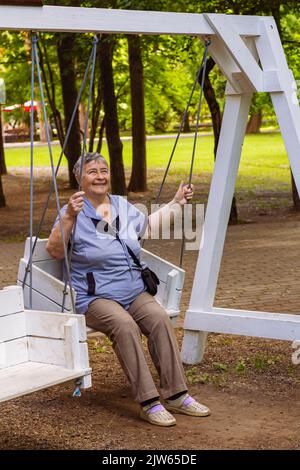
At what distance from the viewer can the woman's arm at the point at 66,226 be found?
537cm

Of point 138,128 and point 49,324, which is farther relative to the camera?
point 138,128

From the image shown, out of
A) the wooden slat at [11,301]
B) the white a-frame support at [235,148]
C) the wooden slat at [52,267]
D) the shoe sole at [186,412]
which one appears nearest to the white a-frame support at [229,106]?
the white a-frame support at [235,148]

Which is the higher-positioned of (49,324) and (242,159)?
(49,324)

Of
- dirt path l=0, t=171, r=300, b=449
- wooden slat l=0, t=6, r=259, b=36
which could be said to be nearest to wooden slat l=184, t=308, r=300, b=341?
dirt path l=0, t=171, r=300, b=449

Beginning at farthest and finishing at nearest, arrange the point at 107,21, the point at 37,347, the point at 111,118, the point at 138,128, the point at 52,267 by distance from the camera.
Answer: the point at 138,128 → the point at 111,118 → the point at 52,267 → the point at 107,21 → the point at 37,347

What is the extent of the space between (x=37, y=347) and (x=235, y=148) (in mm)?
2185

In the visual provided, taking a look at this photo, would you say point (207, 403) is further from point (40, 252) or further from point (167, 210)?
point (40, 252)

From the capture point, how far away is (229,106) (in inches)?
265

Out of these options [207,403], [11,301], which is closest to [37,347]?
[11,301]

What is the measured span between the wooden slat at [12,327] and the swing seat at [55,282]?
0.32 meters

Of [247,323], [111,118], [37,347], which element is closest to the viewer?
[37,347]

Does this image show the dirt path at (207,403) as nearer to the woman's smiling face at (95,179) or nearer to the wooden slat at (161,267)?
the wooden slat at (161,267)
